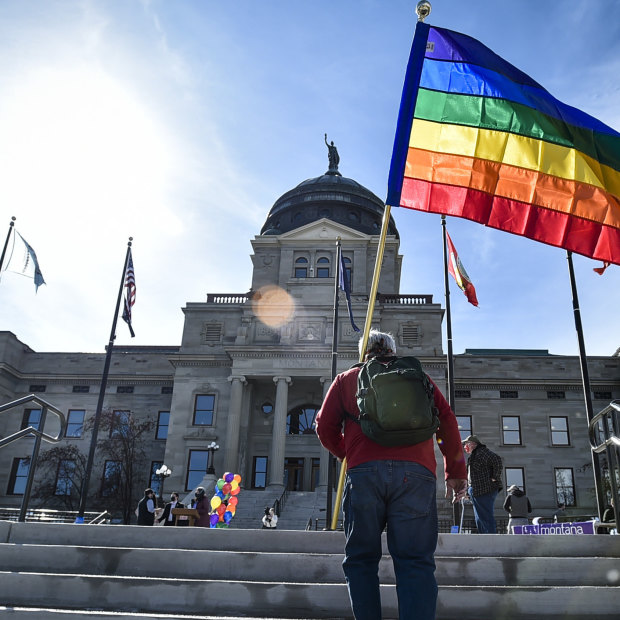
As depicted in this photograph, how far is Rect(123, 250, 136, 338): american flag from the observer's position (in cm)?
2489

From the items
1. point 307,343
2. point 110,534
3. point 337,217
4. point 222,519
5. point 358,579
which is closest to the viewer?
point 358,579

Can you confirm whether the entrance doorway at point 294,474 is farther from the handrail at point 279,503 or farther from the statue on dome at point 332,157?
A: the statue on dome at point 332,157

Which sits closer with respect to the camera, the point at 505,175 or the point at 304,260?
the point at 505,175

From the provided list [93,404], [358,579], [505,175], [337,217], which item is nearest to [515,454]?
[337,217]

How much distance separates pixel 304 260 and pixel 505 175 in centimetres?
3735

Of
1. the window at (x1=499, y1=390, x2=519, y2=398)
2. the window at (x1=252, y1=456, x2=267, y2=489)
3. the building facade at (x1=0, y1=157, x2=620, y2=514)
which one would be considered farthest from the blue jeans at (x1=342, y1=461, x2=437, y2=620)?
the window at (x1=499, y1=390, x2=519, y2=398)

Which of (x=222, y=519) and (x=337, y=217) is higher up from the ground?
(x=337, y=217)

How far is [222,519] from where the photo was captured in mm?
20281

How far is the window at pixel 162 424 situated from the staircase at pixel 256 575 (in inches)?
1414

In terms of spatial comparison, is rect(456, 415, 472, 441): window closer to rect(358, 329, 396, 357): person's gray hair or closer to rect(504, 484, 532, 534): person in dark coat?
rect(504, 484, 532, 534): person in dark coat

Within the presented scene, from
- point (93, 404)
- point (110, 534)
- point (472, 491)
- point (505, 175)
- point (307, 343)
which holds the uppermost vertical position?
point (307, 343)

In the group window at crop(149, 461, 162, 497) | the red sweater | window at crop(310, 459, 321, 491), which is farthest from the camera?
window at crop(149, 461, 162, 497)

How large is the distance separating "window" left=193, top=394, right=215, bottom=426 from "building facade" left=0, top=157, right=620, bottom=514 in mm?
86

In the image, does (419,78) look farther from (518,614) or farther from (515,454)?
(515,454)
